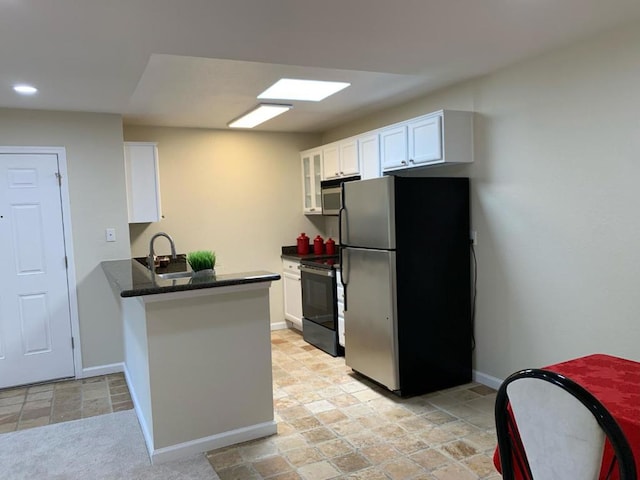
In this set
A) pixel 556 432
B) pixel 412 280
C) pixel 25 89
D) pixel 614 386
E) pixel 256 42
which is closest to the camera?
pixel 556 432

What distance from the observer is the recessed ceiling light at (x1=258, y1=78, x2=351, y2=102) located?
11.7 feet

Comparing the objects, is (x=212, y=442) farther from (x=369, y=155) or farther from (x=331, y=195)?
(x=331, y=195)

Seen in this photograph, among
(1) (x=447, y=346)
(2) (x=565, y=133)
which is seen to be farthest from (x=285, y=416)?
(2) (x=565, y=133)

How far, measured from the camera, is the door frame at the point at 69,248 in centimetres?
409

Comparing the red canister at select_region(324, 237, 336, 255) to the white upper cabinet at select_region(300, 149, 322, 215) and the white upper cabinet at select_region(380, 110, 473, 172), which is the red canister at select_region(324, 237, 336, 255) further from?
the white upper cabinet at select_region(380, 110, 473, 172)

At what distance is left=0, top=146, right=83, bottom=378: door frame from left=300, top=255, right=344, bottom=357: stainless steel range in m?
2.22

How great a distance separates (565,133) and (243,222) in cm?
362

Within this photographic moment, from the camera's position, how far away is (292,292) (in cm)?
557

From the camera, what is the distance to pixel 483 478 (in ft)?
8.17

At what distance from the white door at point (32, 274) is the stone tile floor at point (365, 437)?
2051 mm

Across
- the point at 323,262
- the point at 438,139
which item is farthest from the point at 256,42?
the point at 323,262

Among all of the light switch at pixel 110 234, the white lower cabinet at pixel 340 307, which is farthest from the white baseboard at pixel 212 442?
the light switch at pixel 110 234

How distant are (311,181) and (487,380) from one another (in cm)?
302

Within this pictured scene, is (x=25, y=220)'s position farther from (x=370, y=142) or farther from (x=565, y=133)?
(x=565, y=133)
